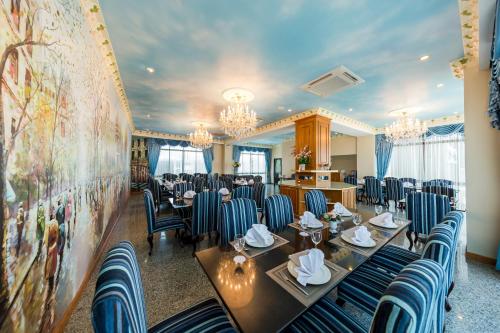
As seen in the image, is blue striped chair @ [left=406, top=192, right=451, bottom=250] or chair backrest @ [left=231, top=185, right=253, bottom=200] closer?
blue striped chair @ [left=406, top=192, right=451, bottom=250]

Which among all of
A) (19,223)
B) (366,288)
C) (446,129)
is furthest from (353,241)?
(446,129)

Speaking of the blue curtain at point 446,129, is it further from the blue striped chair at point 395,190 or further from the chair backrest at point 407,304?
the chair backrest at point 407,304

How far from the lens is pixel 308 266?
1.04 m

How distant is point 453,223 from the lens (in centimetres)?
117

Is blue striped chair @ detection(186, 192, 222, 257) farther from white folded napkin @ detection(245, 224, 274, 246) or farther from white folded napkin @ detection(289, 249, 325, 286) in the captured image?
white folded napkin @ detection(289, 249, 325, 286)

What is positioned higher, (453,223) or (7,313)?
(453,223)

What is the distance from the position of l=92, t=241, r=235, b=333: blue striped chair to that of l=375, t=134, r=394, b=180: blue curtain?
783 cm

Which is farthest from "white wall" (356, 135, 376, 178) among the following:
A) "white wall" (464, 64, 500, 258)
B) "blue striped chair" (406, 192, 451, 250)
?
"blue striped chair" (406, 192, 451, 250)

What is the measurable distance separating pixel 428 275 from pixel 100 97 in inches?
130

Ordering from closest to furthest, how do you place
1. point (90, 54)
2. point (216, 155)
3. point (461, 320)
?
1. point (461, 320)
2. point (90, 54)
3. point (216, 155)

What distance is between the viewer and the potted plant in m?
4.77

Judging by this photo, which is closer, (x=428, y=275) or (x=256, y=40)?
(x=428, y=275)

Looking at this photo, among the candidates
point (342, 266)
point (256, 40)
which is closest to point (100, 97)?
point (256, 40)

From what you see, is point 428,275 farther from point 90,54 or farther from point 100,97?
point 100,97
